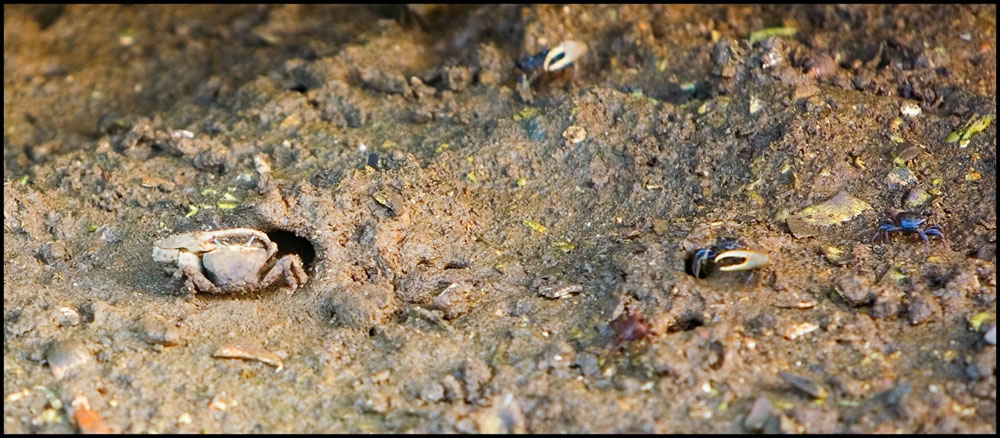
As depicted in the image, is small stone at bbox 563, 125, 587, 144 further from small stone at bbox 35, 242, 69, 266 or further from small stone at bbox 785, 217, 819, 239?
small stone at bbox 35, 242, 69, 266

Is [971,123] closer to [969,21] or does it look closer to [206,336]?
[969,21]

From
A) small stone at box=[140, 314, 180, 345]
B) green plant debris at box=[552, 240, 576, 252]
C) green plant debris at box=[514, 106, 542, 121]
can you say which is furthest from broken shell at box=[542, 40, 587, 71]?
small stone at box=[140, 314, 180, 345]

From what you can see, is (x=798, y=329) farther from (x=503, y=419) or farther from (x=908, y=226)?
(x=503, y=419)

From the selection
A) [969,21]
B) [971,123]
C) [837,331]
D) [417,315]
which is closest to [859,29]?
[969,21]

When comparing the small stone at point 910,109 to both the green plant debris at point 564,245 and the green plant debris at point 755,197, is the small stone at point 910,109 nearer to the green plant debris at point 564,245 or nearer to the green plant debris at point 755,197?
the green plant debris at point 755,197

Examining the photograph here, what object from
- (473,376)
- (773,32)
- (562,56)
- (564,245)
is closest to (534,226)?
(564,245)

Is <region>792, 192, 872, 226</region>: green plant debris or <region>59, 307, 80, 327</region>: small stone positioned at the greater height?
<region>59, 307, 80, 327</region>: small stone
